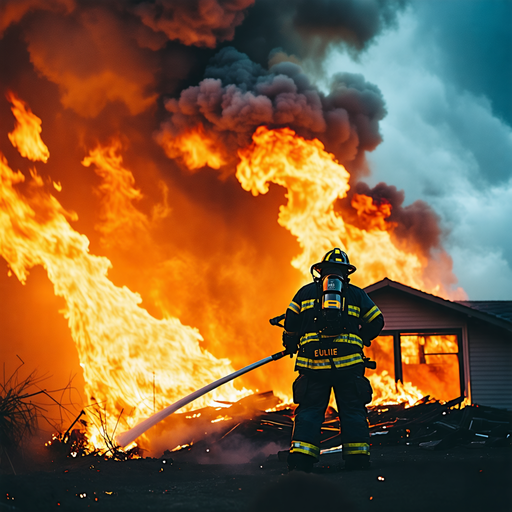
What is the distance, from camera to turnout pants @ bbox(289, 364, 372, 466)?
491cm

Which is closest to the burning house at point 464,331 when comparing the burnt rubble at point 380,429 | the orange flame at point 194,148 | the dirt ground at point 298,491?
the burnt rubble at point 380,429

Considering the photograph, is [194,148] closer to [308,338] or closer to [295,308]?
[295,308]

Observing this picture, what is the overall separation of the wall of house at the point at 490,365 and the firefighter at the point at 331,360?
7.95 m

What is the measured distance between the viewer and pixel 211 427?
9641 mm

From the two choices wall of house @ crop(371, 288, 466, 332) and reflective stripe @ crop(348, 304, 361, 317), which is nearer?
reflective stripe @ crop(348, 304, 361, 317)

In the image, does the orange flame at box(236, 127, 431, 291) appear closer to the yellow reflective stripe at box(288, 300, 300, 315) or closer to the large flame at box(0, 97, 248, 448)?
the large flame at box(0, 97, 248, 448)

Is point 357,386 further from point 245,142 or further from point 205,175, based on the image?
point 205,175

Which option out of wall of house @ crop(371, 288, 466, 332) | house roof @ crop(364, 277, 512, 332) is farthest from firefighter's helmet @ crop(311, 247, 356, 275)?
wall of house @ crop(371, 288, 466, 332)

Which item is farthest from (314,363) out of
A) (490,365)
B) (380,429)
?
(490,365)

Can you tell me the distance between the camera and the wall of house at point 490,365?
11984 millimetres

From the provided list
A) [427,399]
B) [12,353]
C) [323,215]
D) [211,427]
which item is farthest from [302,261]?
[12,353]

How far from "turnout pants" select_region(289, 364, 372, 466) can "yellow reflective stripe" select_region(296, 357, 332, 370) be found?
57 mm

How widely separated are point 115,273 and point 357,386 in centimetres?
1259

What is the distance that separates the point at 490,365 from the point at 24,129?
40.4ft
